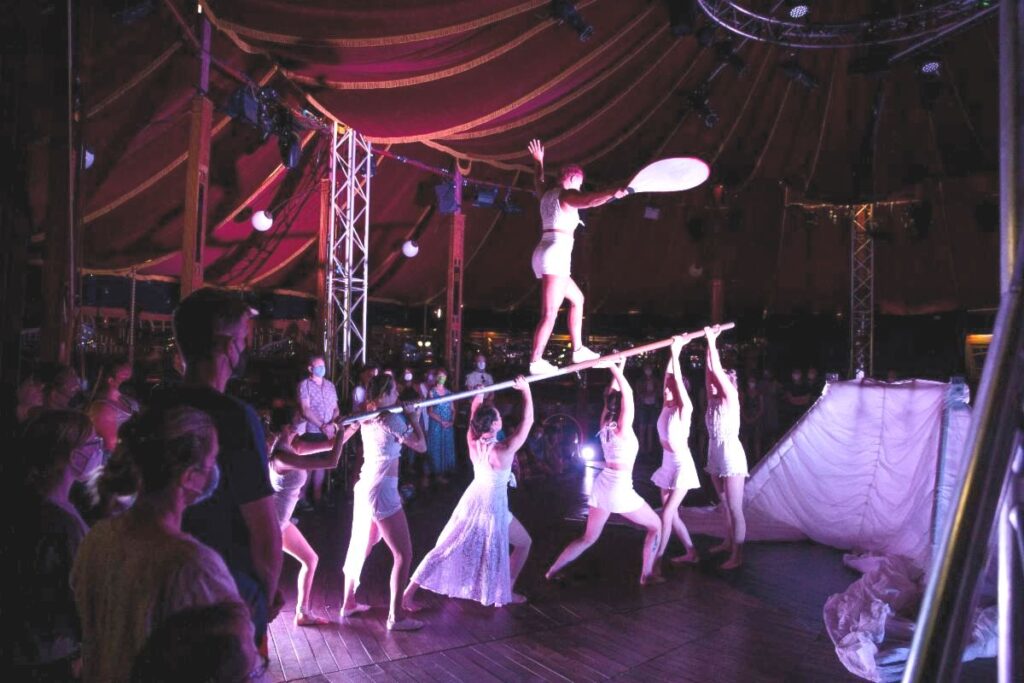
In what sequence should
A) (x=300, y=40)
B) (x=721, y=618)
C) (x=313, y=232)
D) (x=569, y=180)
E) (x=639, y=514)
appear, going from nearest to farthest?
1. (x=569, y=180)
2. (x=721, y=618)
3. (x=639, y=514)
4. (x=300, y=40)
5. (x=313, y=232)

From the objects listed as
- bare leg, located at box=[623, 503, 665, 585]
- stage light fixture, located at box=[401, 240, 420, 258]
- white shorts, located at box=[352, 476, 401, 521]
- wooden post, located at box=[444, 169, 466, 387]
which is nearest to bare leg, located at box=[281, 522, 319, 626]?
white shorts, located at box=[352, 476, 401, 521]

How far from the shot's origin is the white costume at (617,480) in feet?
15.8

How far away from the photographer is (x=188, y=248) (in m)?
5.89

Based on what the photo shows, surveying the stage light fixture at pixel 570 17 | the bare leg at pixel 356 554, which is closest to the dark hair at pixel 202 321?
the bare leg at pixel 356 554

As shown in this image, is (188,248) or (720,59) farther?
(720,59)

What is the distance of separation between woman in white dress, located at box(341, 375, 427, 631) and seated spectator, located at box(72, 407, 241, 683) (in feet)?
8.51

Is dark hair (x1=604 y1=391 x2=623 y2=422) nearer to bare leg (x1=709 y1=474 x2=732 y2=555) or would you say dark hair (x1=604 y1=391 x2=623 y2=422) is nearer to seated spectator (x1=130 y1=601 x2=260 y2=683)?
bare leg (x1=709 y1=474 x2=732 y2=555)

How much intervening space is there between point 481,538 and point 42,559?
2883 millimetres

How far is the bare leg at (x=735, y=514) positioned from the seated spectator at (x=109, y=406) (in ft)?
15.8

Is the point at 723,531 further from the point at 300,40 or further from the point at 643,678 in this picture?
the point at 300,40

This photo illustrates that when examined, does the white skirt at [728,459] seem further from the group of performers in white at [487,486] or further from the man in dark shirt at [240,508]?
the man in dark shirt at [240,508]

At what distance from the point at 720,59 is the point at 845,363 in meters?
11.0

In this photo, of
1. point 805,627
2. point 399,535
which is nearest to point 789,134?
point 805,627

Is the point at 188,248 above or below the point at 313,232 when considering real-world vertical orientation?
below
